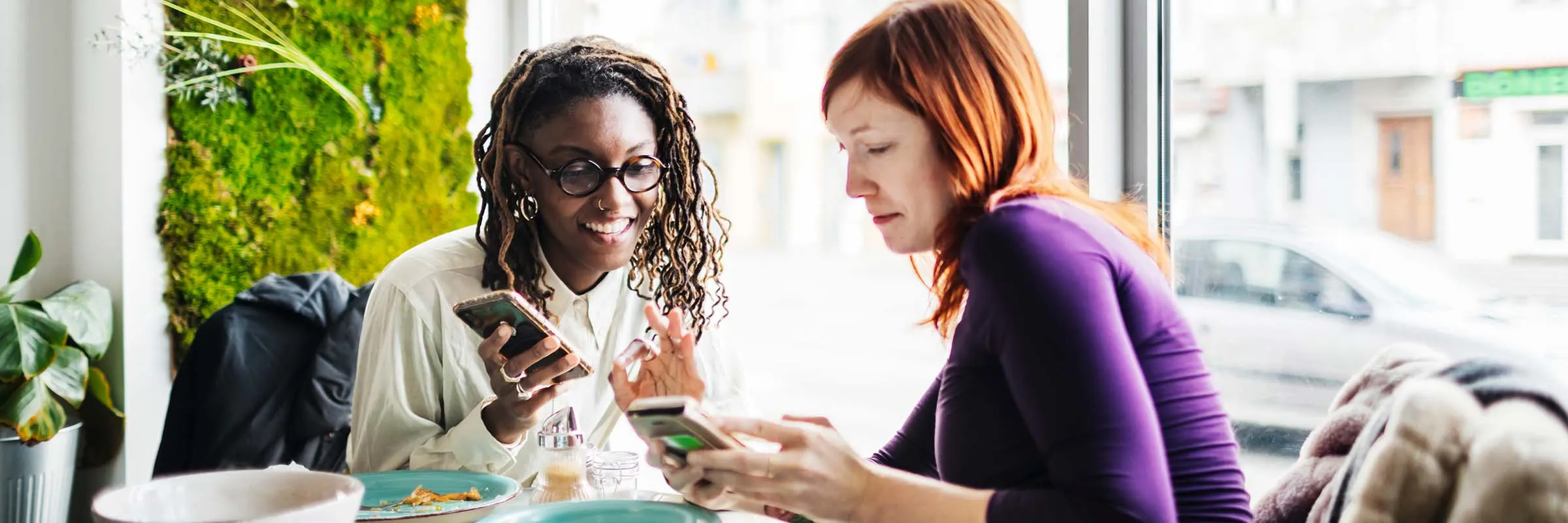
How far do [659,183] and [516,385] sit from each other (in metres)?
0.53

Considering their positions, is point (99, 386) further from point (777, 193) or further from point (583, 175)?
point (777, 193)

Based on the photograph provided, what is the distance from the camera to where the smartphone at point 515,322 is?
1.38m

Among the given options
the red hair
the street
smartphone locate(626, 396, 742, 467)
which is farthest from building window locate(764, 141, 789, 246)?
smartphone locate(626, 396, 742, 467)

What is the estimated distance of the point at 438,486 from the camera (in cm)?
143

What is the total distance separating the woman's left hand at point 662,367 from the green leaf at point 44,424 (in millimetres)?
1433

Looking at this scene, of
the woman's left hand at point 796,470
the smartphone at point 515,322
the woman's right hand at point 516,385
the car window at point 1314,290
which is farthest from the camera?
the car window at point 1314,290

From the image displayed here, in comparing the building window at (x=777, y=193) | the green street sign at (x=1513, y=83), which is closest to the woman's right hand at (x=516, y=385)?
the green street sign at (x=1513, y=83)

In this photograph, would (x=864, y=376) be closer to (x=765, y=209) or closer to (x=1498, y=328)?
(x=765, y=209)

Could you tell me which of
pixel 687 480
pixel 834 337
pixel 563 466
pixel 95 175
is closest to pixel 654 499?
pixel 563 466

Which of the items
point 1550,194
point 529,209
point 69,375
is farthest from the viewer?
point 69,375

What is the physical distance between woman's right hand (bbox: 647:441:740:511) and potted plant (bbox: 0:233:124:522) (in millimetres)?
1637

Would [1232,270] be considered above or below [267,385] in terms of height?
above

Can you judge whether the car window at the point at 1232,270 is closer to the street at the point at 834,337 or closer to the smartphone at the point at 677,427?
the smartphone at the point at 677,427

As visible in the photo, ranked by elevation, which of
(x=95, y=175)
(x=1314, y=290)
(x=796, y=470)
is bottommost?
(x=796, y=470)
